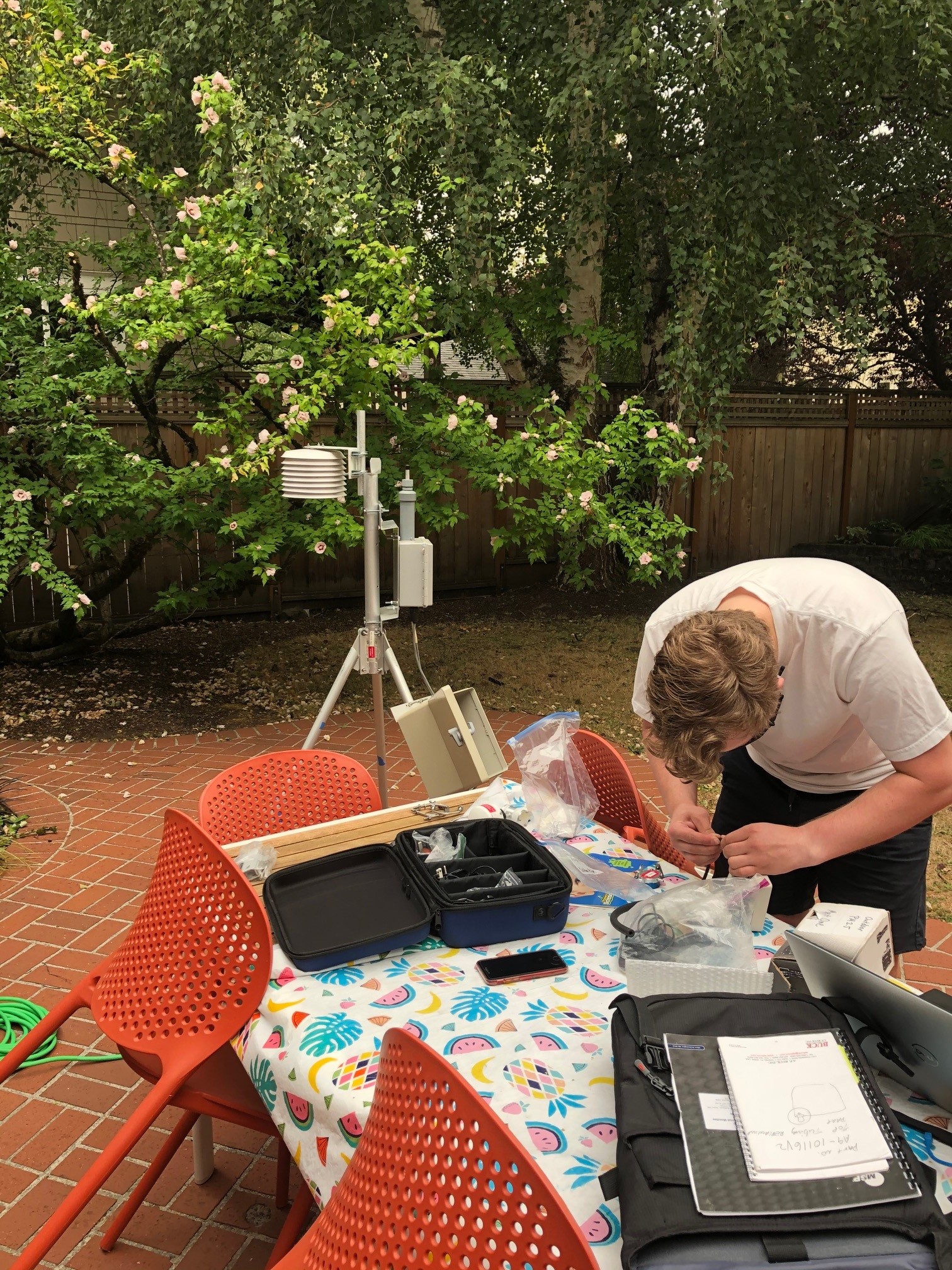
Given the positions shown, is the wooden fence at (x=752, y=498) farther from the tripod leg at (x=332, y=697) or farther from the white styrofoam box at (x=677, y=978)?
the white styrofoam box at (x=677, y=978)

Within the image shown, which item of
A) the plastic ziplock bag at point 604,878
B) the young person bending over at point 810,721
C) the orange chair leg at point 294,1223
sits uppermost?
the young person bending over at point 810,721

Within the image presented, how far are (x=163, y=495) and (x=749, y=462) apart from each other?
285 inches

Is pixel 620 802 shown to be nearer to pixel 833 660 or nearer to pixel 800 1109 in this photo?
pixel 833 660

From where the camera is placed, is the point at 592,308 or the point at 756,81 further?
the point at 592,308

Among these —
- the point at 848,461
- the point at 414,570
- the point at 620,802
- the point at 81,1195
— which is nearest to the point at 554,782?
the point at 620,802

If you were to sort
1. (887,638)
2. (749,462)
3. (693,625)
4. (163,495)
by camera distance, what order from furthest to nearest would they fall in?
(749,462) → (163,495) → (887,638) → (693,625)

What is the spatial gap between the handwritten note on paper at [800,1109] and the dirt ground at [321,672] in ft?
11.3

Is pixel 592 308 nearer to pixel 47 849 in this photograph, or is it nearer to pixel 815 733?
pixel 47 849

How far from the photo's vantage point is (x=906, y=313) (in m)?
12.7

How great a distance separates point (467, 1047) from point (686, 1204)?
483 mm

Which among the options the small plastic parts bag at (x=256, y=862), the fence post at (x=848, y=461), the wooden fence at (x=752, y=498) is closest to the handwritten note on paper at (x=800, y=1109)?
the small plastic parts bag at (x=256, y=862)

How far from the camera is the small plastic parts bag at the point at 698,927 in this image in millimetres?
1776

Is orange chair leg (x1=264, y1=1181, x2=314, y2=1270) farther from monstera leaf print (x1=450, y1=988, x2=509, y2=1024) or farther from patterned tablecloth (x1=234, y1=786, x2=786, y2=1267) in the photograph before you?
monstera leaf print (x1=450, y1=988, x2=509, y2=1024)

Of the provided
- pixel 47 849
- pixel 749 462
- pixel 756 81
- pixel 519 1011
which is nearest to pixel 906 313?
pixel 749 462
